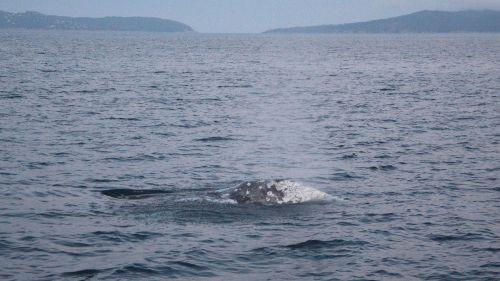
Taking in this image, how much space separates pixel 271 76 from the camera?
304 feet

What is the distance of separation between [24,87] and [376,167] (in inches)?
1699

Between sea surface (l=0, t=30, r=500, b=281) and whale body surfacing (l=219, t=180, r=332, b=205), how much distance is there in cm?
47

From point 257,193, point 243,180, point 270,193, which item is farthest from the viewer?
A: point 243,180

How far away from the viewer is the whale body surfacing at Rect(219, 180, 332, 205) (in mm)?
22984

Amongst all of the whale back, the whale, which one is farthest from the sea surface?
the whale back

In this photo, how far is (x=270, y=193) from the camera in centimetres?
2320

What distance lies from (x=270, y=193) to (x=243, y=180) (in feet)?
13.4

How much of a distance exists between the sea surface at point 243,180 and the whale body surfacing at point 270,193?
473mm

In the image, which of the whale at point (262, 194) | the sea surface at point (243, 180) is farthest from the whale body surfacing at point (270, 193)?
the sea surface at point (243, 180)

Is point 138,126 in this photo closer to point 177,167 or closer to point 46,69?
point 177,167

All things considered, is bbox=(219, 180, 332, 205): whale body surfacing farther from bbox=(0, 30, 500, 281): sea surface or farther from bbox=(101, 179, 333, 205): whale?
bbox=(0, 30, 500, 281): sea surface

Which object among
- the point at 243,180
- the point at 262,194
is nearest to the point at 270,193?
the point at 262,194

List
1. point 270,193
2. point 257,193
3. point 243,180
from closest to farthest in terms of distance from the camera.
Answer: point 257,193
point 270,193
point 243,180

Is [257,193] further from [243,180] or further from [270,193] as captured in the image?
[243,180]
